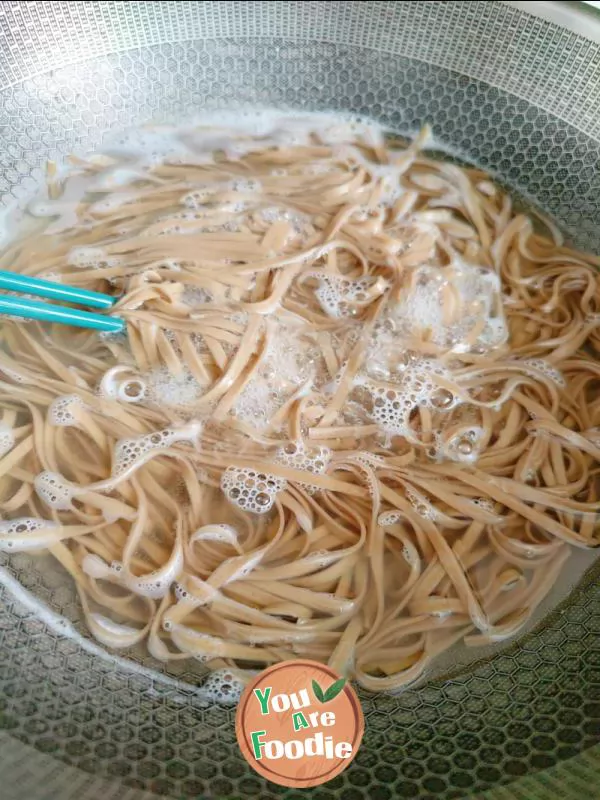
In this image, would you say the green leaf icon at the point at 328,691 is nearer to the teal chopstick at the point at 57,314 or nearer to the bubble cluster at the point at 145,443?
the bubble cluster at the point at 145,443

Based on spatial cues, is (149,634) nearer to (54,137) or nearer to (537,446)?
(537,446)

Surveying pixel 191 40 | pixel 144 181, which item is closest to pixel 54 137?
pixel 144 181

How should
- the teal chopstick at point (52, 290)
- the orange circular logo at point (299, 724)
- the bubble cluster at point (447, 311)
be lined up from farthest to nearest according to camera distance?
the bubble cluster at point (447, 311) → the teal chopstick at point (52, 290) → the orange circular logo at point (299, 724)

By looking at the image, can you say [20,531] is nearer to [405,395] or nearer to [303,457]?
[303,457]

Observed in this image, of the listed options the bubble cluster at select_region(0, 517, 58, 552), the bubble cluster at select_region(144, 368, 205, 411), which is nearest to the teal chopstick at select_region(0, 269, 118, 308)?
the bubble cluster at select_region(144, 368, 205, 411)

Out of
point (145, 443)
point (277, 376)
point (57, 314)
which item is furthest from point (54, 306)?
point (277, 376)

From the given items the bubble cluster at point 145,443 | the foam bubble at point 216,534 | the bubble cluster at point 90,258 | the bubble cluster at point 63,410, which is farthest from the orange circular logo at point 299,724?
the bubble cluster at point 90,258
